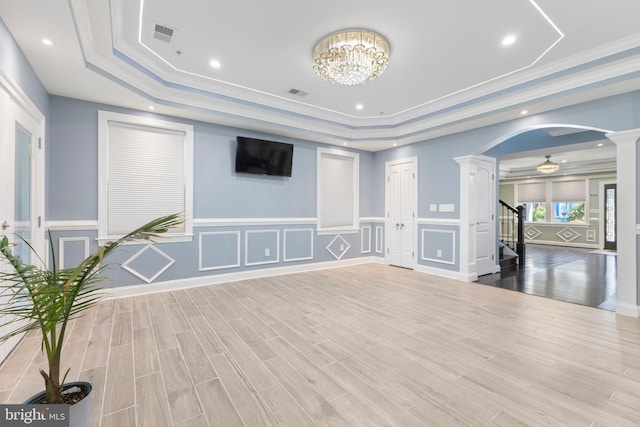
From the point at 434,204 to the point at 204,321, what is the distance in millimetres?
4487

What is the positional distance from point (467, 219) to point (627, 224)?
1.95 m

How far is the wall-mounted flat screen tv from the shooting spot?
4918 millimetres

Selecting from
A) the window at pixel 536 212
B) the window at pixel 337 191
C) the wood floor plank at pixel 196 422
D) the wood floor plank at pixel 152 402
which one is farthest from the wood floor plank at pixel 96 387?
the window at pixel 536 212

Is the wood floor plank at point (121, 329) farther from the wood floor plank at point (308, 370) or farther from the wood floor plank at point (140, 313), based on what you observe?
the wood floor plank at point (308, 370)

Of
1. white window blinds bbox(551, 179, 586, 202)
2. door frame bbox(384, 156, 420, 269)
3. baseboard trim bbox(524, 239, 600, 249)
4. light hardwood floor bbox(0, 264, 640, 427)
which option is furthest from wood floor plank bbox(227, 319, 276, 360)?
white window blinds bbox(551, 179, 586, 202)

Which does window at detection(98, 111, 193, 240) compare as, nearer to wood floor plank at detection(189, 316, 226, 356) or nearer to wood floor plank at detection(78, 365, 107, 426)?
wood floor plank at detection(189, 316, 226, 356)

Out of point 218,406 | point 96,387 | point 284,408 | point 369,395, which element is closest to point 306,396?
point 284,408

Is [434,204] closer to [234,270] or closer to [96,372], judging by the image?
[234,270]

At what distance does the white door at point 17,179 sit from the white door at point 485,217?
6.14m

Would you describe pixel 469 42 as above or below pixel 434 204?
above

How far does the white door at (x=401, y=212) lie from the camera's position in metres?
6.00

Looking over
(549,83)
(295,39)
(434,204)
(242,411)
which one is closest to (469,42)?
(549,83)

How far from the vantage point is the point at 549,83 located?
3555 mm

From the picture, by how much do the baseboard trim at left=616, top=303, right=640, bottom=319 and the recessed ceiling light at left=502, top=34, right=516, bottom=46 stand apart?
10.9ft
